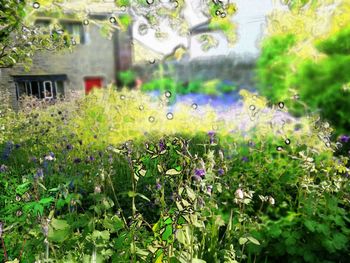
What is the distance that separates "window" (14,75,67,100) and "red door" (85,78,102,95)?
0.51 ft

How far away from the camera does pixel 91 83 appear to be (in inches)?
105

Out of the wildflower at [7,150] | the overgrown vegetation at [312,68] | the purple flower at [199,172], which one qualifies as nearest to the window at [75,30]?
the wildflower at [7,150]

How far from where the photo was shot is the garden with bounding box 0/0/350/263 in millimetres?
1650

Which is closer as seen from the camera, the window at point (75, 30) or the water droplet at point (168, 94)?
the window at point (75, 30)

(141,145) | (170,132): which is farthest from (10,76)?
(170,132)

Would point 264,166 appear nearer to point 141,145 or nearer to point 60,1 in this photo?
point 141,145

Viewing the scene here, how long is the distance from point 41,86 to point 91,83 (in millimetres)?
332

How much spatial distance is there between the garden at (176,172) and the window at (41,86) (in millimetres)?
63

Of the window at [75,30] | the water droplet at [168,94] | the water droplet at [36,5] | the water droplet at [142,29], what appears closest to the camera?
the water droplet at [36,5]

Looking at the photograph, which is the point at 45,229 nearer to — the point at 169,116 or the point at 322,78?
the point at 169,116

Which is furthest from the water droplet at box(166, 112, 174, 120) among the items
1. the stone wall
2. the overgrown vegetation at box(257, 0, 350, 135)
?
the overgrown vegetation at box(257, 0, 350, 135)

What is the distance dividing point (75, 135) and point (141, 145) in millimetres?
487

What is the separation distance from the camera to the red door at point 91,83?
2.67 m

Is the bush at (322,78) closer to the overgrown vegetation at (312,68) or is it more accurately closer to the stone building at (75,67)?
the overgrown vegetation at (312,68)
